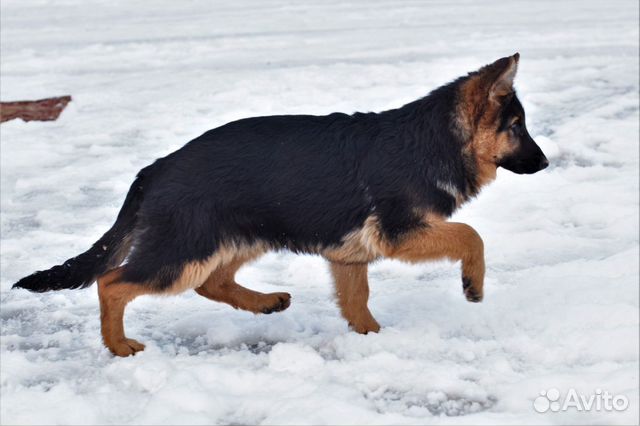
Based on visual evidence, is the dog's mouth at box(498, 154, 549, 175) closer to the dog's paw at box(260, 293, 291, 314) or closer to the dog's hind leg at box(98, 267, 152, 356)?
the dog's paw at box(260, 293, 291, 314)

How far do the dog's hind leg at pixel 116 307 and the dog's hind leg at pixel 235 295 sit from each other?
22.0 inches

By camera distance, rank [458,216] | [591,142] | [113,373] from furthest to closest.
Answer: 1. [591,142]
2. [458,216]
3. [113,373]

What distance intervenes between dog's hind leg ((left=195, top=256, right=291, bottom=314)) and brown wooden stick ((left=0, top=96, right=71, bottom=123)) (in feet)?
15.8

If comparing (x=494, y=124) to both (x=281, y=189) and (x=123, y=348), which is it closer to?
(x=281, y=189)

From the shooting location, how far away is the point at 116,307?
4.47 m

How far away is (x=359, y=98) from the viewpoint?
9.74 metres

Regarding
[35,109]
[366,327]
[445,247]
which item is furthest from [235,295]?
[35,109]

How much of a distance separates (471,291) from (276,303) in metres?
1.03

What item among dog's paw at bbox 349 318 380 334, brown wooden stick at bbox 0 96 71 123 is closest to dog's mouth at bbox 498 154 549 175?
dog's paw at bbox 349 318 380 334

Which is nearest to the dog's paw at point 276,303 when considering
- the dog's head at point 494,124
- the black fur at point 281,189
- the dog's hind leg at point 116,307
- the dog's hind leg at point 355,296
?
the dog's hind leg at point 355,296

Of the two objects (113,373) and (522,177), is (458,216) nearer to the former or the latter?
(522,177)

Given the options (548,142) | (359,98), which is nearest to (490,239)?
(548,142)

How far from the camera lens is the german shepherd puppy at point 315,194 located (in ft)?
14.4

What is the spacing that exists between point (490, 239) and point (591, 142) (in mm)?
2444
